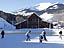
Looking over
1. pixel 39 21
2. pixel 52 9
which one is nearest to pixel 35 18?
pixel 39 21

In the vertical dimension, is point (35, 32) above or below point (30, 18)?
below

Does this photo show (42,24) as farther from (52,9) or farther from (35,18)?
(52,9)

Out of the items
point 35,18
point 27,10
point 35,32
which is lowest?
point 35,32

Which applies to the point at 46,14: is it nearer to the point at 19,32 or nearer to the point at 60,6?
the point at 60,6

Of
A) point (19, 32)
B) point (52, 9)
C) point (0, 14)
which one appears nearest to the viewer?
point (19, 32)

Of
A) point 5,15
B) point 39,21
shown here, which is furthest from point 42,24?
point 5,15

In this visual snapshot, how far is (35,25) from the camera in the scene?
38844mm

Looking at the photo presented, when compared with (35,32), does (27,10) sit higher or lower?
higher

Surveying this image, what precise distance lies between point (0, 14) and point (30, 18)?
21.0 meters

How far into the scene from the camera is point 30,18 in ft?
131

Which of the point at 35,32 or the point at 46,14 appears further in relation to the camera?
the point at 46,14

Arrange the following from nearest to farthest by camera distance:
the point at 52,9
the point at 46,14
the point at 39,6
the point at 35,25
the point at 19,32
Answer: the point at 19,32, the point at 35,25, the point at 46,14, the point at 52,9, the point at 39,6

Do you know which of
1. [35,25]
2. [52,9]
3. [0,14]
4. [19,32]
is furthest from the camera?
[52,9]

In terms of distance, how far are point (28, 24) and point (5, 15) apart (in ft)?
71.1
